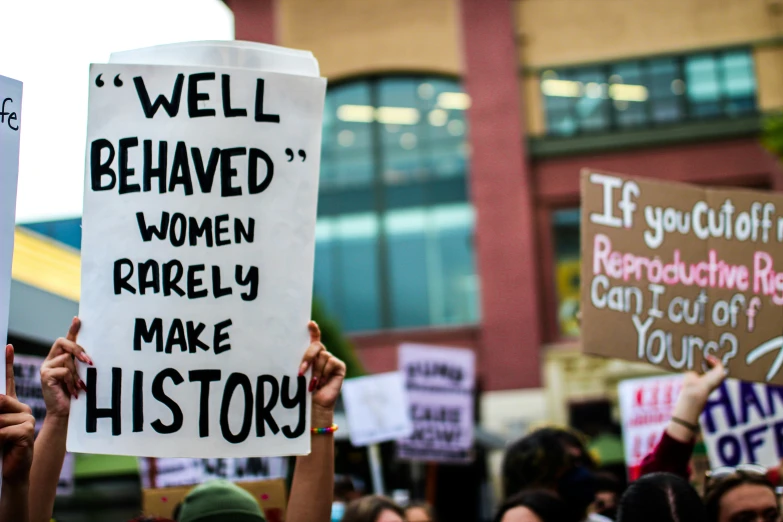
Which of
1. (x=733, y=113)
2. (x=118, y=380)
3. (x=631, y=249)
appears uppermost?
(x=733, y=113)

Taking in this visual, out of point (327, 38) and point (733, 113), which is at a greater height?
point (327, 38)

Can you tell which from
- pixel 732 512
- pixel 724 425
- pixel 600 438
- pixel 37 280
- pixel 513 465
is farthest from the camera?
pixel 600 438

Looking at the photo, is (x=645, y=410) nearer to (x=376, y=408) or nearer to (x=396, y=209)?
(x=376, y=408)

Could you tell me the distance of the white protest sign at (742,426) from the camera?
605cm

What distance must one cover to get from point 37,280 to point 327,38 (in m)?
17.6

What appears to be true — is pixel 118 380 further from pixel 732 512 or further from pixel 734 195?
pixel 734 195

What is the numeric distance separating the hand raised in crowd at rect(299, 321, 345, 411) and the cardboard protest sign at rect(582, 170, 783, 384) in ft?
6.34

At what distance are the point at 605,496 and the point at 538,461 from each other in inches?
20.7

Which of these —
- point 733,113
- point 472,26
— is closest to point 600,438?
point 733,113

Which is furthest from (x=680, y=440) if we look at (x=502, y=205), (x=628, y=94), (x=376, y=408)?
(x=628, y=94)

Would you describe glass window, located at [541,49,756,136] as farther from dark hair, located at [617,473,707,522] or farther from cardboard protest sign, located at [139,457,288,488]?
dark hair, located at [617,473,707,522]

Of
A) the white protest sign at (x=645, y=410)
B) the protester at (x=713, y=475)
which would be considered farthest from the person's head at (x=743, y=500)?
the white protest sign at (x=645, y=410)

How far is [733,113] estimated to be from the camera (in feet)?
78.7

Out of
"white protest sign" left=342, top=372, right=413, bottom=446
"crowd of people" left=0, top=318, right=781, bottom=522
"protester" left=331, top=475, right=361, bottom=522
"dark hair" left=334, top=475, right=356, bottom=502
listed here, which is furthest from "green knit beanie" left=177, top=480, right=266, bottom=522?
"white protest sign" left=342, top=372, right=413, bottom=446
